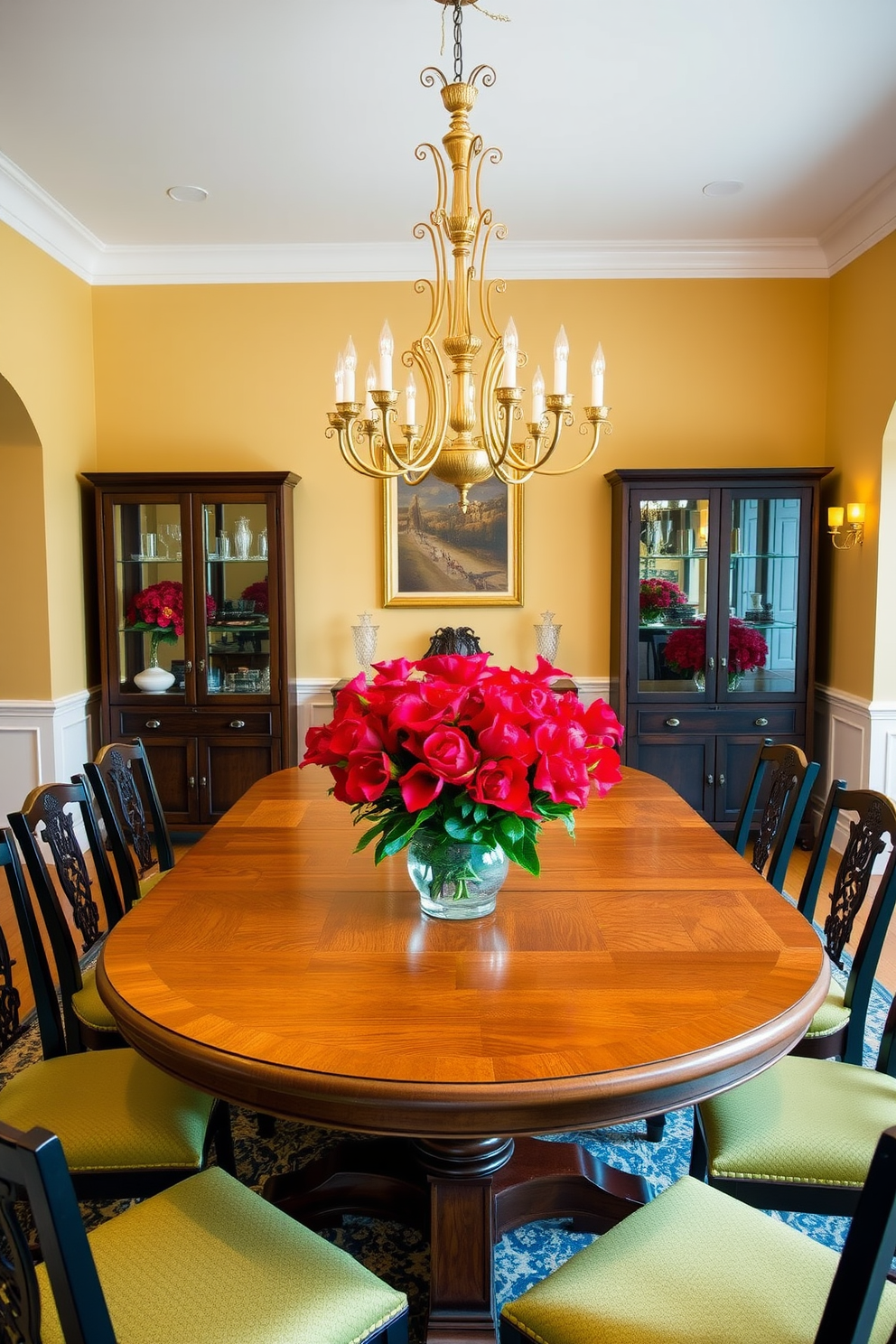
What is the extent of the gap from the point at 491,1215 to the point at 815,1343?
662 millimetres

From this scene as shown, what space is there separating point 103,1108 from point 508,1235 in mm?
916

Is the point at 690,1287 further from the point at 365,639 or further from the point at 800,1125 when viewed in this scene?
the point at 365,639

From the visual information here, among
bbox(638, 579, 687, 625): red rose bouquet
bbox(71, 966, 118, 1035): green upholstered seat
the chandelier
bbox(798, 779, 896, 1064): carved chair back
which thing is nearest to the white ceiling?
the chandelier

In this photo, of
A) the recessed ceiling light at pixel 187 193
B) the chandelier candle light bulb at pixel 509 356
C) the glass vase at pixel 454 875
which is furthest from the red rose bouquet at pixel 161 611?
the glass vase at pixel 454 875

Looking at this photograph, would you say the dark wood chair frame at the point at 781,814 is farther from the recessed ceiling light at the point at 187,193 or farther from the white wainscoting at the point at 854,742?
the recessed ceiling light at the point at 187,193

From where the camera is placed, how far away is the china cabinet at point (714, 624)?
15.1 feet

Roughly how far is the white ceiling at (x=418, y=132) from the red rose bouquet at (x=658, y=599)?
160 centimetres

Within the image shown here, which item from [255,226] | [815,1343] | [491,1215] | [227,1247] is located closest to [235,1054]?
[227,1247]

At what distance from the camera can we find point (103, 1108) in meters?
1.71

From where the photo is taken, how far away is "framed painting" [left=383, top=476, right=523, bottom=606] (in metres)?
4.94

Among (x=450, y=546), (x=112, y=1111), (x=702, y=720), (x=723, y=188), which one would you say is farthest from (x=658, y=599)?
(x=112, y=1111)

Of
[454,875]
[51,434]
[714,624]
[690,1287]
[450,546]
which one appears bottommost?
[690,1287]

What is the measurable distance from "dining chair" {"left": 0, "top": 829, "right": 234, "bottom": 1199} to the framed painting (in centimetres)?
327

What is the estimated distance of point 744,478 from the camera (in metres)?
4.59
